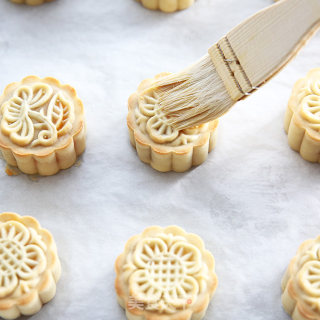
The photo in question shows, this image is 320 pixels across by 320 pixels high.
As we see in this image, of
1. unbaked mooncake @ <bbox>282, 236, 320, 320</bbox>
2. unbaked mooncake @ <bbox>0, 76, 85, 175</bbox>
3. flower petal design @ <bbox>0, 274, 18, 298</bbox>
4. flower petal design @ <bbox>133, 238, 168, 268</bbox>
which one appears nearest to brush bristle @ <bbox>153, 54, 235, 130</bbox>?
unbaked mooncake @ <bbox>0, 76, 85, 175</bbox>

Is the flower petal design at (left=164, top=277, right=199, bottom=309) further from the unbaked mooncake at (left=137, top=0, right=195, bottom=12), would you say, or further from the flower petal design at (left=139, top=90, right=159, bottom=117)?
the unbaked mooncake at (left=137, top=0, right=195, bottom=12)

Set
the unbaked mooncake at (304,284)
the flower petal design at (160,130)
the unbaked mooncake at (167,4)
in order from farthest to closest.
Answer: the unbaked mooncake at (167,4)
the flower petal design at (160,130)
the unbaked mooncake at (304,284)

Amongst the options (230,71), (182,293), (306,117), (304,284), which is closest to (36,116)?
(230,71)

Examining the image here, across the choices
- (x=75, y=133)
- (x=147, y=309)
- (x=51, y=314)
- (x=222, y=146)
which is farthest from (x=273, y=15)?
(x=51, y=314)

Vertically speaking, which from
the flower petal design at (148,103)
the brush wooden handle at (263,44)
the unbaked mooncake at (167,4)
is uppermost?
the brush wooden handle at (263,44)

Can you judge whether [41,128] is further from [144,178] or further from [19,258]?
[19,258]

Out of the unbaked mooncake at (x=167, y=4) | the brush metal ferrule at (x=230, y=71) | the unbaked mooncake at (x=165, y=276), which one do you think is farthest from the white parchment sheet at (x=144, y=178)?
the brush metal ferrule at (x=230, y=71)

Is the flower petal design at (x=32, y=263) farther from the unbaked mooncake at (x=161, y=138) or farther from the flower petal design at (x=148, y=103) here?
the flower petal design at (x=148, y=103)
